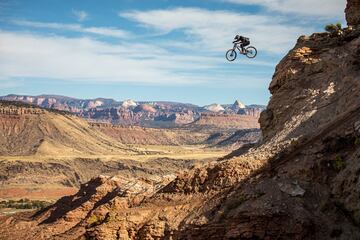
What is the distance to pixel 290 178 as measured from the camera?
2097 centimetres

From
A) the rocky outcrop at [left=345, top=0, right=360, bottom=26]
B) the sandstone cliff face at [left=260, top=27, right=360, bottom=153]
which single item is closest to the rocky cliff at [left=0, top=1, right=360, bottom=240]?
the sandstone cliff face at [left=260, top=27, right=360, bottom=153]

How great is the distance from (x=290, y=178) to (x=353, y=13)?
18.1 metres

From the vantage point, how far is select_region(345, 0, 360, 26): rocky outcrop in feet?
110

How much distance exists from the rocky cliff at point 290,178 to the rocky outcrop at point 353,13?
9.14ft

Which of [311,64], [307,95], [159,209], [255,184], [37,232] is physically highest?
[311,64]

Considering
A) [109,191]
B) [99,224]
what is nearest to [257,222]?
[99,224]

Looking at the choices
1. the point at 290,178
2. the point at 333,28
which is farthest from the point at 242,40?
the point at 290,178

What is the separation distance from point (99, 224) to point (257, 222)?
10.2 meters

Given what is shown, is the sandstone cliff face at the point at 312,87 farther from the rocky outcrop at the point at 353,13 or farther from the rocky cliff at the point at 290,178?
the rocky outcrop at the point at 353,13

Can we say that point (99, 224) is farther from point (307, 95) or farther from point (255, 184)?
point (307, 95)

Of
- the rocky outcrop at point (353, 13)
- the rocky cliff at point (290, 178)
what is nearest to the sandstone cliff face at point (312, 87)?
the rocky cliff at point (290, 178)

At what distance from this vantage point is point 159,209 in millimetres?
24359

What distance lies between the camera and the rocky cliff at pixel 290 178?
18.9 meters

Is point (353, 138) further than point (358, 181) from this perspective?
Yes
